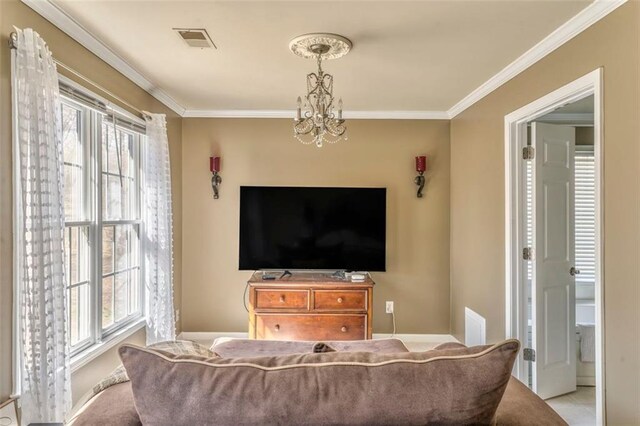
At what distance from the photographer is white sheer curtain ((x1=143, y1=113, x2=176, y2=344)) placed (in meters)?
3.33

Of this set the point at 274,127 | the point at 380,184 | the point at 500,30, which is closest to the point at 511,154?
the point at 500,30

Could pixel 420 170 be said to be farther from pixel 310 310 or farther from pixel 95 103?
pixel 95 103

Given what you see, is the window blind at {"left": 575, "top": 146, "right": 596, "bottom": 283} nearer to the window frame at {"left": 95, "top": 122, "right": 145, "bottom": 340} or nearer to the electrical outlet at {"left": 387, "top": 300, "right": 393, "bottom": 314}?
the electrical outlet at {"left": 387, "top": 300, "right": 393, "bottom": 314}

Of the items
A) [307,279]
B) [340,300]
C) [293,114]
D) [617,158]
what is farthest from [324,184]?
[617,158]

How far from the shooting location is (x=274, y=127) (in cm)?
430

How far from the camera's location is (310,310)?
11.9 ft

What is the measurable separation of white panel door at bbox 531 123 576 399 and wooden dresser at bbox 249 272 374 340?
140 centimetres

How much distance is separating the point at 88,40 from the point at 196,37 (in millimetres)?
689

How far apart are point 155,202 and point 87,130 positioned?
2.80 feet

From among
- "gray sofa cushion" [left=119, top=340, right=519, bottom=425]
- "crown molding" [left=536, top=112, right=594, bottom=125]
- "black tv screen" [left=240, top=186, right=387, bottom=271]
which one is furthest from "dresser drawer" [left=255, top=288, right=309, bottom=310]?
"crown molding" [left=536, top=112, right=594, bottom=125]

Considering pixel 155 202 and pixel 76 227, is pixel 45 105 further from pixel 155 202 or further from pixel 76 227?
pixel 155 202

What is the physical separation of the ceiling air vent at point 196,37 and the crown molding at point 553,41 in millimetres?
2107

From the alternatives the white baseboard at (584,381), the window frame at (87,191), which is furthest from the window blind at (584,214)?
the window frame at (87,191)

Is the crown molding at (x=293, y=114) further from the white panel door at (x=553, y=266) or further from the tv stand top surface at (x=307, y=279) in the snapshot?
the tv stand top surface at (x=307, y=279)
